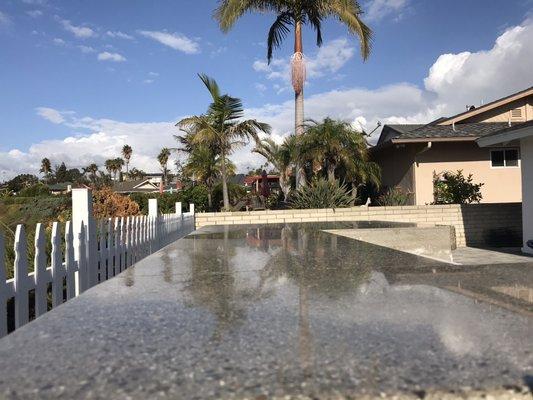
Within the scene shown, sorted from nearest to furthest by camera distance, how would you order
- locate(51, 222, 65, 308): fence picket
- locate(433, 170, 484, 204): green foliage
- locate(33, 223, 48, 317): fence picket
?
locate(33, 223, 48, 317): fence picket, locate(51, 222, 65, 308): fence picket, locate(433, 170, 484, 204): green foliage

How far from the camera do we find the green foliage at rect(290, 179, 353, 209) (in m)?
13.5

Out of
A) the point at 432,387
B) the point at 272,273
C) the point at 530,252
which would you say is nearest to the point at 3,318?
the point at 272,273

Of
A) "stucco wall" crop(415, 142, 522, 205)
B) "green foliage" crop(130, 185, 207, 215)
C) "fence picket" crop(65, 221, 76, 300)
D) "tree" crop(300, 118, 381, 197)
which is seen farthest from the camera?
"green foliage" crop(130, 185, 207, 215)

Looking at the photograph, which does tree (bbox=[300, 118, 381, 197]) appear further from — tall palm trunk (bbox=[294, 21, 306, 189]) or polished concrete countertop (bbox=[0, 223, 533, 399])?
polished concrete countertop (bbox=[0, 223, 533, 399])

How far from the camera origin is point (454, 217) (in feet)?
43.0

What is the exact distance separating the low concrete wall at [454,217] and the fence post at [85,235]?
25.0 feet

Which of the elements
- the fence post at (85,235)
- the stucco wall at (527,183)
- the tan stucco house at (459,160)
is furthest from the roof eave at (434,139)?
the fence post at (85,235)

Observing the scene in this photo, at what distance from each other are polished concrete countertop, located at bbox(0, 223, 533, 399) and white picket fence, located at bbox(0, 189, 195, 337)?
78 cm

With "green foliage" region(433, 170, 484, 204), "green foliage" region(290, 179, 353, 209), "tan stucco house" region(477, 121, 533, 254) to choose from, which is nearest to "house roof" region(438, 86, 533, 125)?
"green foliage" region(433, 170, 484, 204)

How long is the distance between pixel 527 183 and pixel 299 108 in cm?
896

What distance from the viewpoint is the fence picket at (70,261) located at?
390 centimetres

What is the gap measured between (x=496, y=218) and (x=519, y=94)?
749cm

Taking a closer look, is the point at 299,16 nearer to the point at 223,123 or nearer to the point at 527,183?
the point at 223,123

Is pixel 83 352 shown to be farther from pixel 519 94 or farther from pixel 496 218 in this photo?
pixel 519 94
